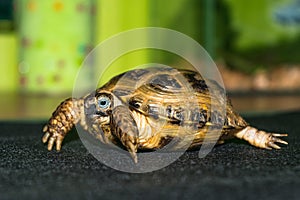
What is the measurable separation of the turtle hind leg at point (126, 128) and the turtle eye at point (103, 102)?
1.3 inches

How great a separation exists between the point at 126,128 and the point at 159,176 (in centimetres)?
17

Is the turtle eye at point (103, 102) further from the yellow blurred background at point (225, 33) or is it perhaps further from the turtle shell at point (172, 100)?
the yellow blurred background at point (225, 33)

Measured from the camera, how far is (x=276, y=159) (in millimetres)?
1017

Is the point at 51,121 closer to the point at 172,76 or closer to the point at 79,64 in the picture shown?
the point at 172,76

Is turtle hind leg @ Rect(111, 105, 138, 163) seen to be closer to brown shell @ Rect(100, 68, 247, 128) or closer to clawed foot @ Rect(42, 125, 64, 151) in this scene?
brown shell @ Rect(100, 68, 247, 128)

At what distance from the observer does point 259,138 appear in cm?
119

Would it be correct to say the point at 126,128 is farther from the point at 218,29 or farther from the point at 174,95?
the point at 218,29

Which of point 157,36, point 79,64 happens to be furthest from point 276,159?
point 157,36

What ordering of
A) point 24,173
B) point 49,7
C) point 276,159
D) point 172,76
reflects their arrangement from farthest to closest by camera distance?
point 49,7 < point 172,76 < point 276,159 < point 24,173

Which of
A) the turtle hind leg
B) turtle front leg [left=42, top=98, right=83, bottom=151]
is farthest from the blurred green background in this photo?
the turtle hind leg

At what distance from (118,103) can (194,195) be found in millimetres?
377

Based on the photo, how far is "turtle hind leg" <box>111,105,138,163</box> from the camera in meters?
1.00

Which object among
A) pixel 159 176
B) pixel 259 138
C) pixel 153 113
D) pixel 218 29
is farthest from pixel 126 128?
pixel 218 29

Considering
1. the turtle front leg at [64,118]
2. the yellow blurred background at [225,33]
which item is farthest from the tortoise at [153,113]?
the yellow blurred background at [225,33]
